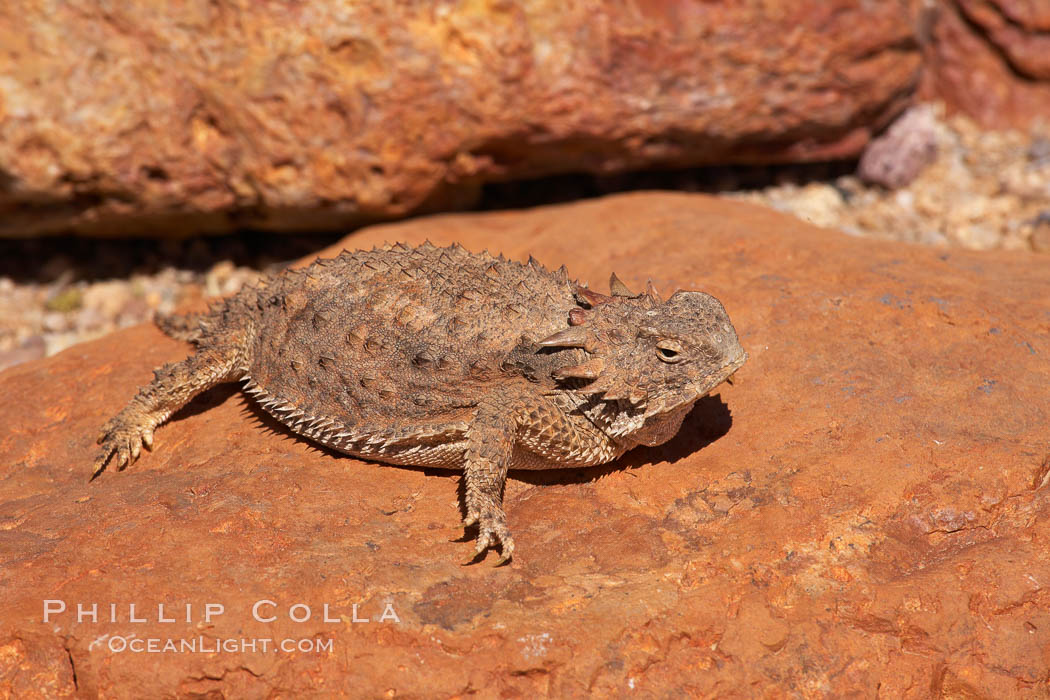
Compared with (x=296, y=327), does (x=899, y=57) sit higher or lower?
higher

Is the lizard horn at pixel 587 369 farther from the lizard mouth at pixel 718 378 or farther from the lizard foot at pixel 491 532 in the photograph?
the lizard foot at pixel 491 532

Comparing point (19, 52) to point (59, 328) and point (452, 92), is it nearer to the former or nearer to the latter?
point (59, 328)

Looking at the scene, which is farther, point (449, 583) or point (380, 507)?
point (380, 507)

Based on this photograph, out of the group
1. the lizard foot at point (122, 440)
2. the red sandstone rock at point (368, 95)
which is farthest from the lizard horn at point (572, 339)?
the red sandstone rock at point (368, 95)

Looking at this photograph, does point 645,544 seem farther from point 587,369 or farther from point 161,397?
point 161,397

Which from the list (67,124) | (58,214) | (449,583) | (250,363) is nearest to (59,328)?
(58,214)

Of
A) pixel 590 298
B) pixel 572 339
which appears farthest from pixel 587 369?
pixel 590 298

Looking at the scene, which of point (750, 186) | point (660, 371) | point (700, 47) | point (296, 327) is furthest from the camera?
point (750, 186)

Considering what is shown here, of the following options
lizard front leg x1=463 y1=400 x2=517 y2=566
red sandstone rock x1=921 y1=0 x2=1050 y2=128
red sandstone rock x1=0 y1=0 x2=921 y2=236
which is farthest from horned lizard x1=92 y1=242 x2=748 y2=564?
red sandstone rock x1=921 y1=0 x2=1050 y2=128
